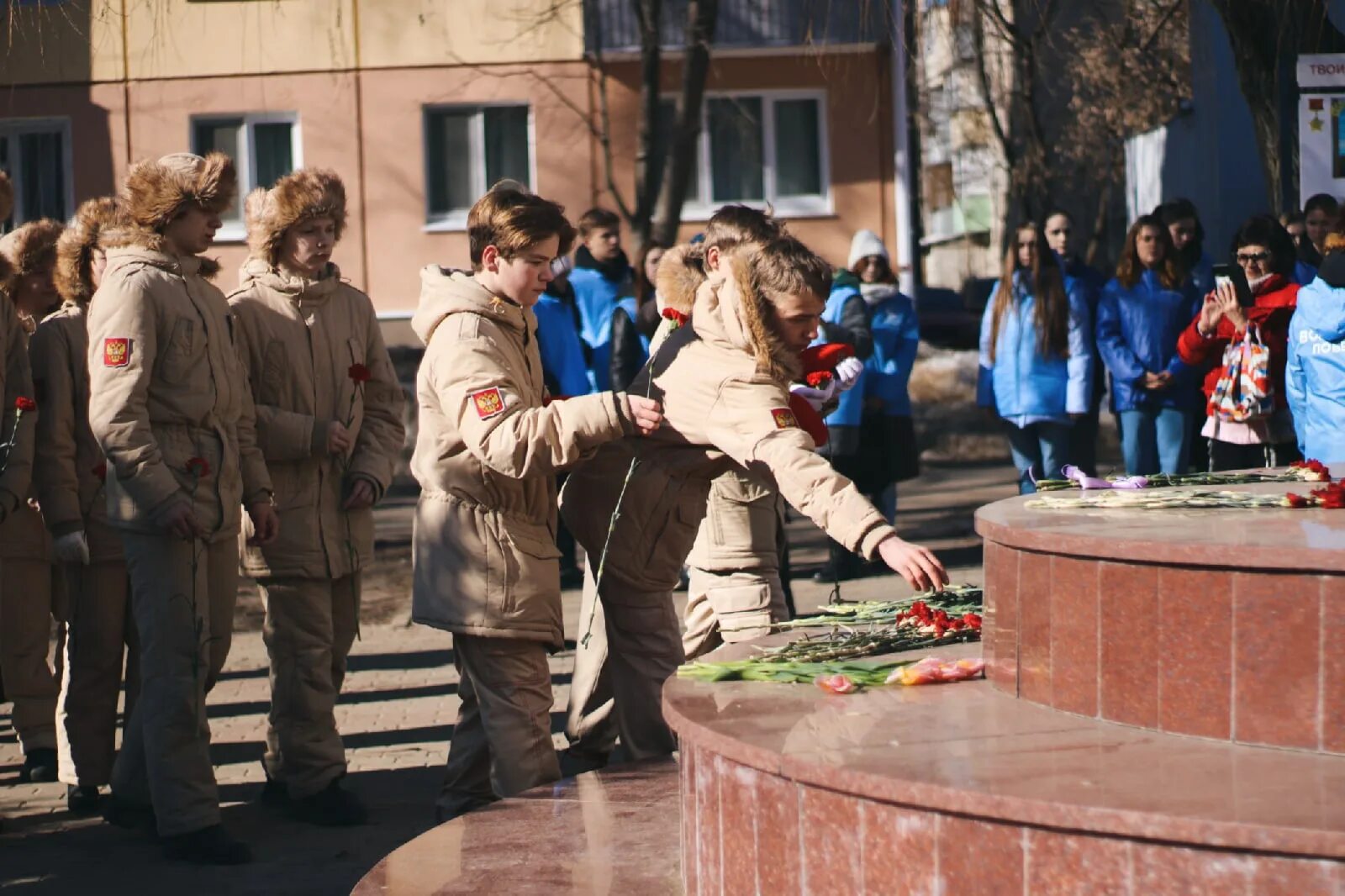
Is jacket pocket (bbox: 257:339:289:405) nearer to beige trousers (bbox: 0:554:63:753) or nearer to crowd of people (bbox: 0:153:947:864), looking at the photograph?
crowd of people (bbox: 0:153:947:864)

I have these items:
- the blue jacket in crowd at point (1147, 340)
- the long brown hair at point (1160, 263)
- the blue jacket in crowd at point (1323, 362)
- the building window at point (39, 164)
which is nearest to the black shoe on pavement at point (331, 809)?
the blue jacket in crowd at point (1323, 362)

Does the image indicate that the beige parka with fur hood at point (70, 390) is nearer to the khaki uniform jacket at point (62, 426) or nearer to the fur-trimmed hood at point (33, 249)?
the khaki uniform jacket at point (62, 426)

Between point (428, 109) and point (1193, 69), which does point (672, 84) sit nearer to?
point (428, 109)

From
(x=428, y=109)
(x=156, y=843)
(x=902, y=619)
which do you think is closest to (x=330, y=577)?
(x=156, y=843)

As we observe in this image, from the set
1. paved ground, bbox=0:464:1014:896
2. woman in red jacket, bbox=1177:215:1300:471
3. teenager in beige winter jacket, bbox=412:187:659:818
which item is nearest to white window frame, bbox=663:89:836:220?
paved ground, bbox=0:464:1014:896

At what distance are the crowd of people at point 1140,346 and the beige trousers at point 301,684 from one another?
473 centimetres

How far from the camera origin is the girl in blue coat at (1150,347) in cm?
1088

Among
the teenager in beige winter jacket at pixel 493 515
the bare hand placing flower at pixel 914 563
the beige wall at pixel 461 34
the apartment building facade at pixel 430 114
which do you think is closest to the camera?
the bare hand placing flower at pixel 914 563

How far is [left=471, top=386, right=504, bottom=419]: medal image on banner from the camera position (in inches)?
206

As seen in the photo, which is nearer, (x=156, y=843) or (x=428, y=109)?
(x=156, y=843)

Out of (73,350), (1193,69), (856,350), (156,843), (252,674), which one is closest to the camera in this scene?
(156,843)

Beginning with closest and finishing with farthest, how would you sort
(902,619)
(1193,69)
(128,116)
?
1. (902,619)
2. (1193,69)
3. (128,116)

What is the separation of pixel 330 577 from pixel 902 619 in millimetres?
2203

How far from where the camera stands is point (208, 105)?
25609 mm
